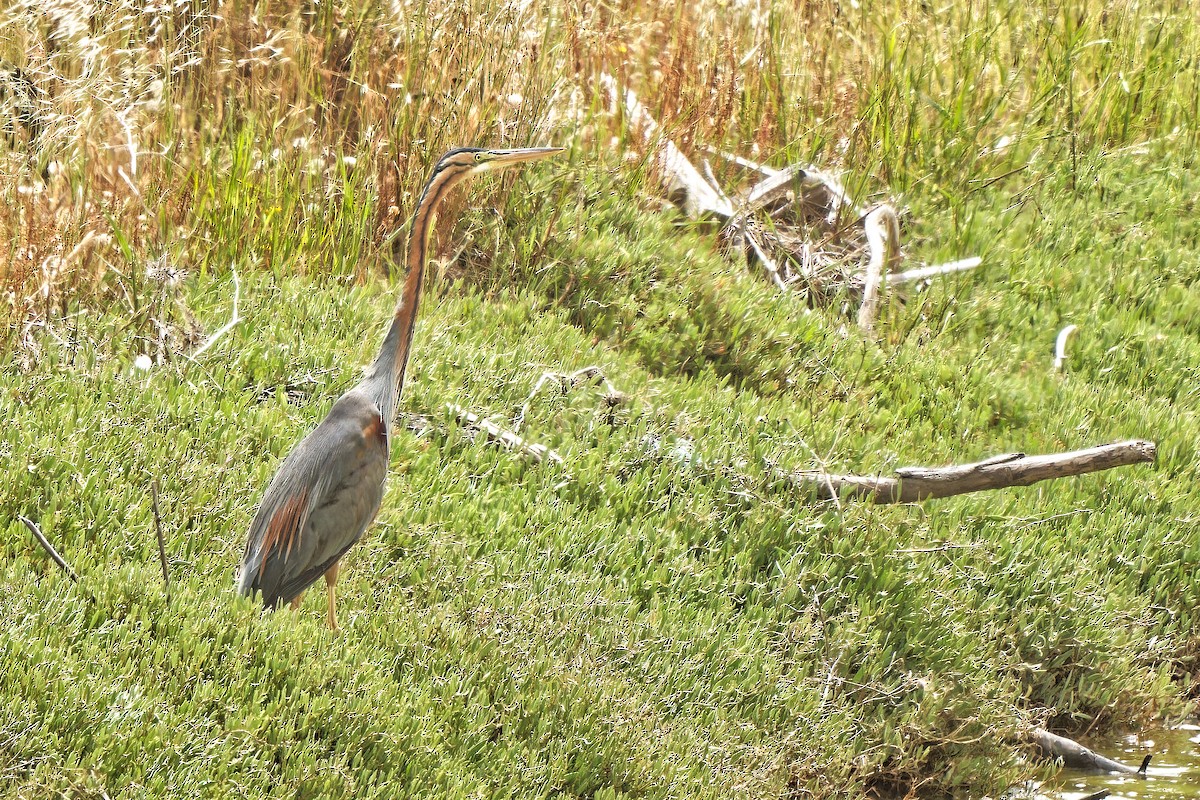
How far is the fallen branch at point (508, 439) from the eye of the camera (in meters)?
5.18

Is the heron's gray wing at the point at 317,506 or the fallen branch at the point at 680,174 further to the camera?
the fallen branch at the point at 680,174

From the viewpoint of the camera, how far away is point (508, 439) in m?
5.22

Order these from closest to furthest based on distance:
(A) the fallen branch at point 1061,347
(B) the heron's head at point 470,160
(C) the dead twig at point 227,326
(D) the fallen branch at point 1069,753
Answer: (B) the heron's head at point 470,160, (D) the fallen branch at point 1069,753, (C) the dead twig at point 227,326, (A) the fallen branch at point 1061,347

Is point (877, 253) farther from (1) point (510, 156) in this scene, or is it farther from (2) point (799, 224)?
(1) point (510, 156)

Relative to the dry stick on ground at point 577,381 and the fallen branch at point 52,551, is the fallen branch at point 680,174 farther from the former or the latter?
the fallen branch at point 52,551

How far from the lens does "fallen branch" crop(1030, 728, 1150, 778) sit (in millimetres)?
4879

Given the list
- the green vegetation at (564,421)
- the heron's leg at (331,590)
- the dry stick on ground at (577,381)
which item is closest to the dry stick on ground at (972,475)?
the green vegetation at (564,421)

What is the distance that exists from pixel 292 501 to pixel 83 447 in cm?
101

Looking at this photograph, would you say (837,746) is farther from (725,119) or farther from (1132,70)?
(1132,70)

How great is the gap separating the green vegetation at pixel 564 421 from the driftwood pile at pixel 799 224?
0.18 metres

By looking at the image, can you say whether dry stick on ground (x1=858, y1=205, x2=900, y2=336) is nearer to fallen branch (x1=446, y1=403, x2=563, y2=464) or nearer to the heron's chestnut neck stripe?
fallen branch (x1=446, y1=403, x2=563, y2=464)

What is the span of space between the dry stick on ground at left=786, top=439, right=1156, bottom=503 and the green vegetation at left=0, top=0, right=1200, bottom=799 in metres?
A: 0.11

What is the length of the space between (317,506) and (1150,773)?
3150 mm

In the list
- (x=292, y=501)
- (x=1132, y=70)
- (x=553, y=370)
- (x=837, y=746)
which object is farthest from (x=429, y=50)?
(x=1132, y=70)
